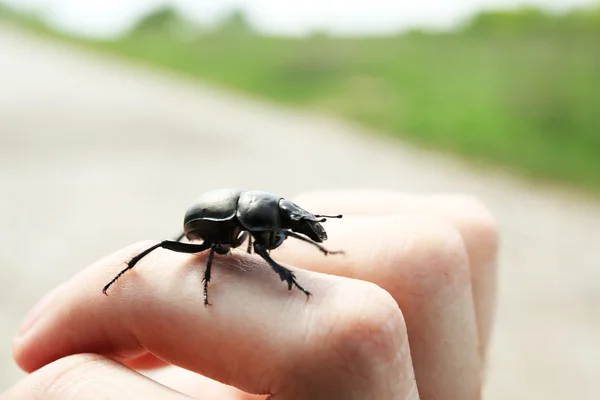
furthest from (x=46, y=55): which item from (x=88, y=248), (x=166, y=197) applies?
(x=88, y=248)

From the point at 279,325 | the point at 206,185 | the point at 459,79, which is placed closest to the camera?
the point at 279,325

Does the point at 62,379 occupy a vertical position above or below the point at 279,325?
below

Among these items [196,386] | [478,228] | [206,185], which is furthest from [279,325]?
[206,185]

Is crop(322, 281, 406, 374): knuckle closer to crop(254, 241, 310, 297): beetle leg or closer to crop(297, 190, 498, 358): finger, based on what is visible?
crop(254, 241, 310, 297): beetle leg

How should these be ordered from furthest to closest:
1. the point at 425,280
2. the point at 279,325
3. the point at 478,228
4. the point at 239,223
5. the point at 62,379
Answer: the point at 478,228 → the point at 425,280 → the point at 239,223 → the point at 62,379 → the point at 279,325

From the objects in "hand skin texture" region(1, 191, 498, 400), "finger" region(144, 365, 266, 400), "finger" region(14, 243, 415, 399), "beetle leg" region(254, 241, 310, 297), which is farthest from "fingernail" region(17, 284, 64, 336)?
"beetle leg" region(254, 241, 310, 297)

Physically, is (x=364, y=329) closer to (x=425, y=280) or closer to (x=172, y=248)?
(x=425, y=280)

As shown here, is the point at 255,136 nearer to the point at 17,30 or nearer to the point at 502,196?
the point at 502,196
